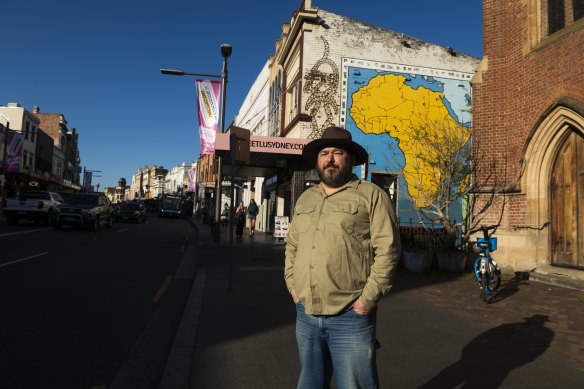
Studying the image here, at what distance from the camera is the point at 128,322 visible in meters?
5.45

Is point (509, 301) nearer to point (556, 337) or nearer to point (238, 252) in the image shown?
point (556, 337)

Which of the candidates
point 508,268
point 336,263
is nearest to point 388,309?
point 336,263

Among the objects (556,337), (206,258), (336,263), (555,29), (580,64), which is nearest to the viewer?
(336,263)


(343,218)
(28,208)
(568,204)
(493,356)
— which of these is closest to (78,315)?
(343,218)

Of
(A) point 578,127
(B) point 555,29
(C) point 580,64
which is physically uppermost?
(B) point 555,29

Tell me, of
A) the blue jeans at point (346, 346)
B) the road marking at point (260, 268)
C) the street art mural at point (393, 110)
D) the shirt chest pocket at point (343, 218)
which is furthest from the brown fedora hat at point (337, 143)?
the street art mural at point (393, 110)

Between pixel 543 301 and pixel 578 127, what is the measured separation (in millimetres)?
3880

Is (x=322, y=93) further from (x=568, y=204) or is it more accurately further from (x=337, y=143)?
(x=337, y=143)

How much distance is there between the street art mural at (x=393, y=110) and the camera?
685 inches

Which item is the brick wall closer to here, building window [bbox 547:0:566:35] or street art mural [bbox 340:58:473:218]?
building window [bbox 547:0:566:35]

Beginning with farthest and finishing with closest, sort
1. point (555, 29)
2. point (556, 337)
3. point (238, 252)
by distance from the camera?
point (238, 252)
point (555, 29)
point (556, 337)

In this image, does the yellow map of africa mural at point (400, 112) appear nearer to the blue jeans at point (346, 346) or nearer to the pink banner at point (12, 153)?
the blue jeans at point (346, 346)

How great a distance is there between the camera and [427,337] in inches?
192

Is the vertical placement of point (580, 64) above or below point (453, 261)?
above
